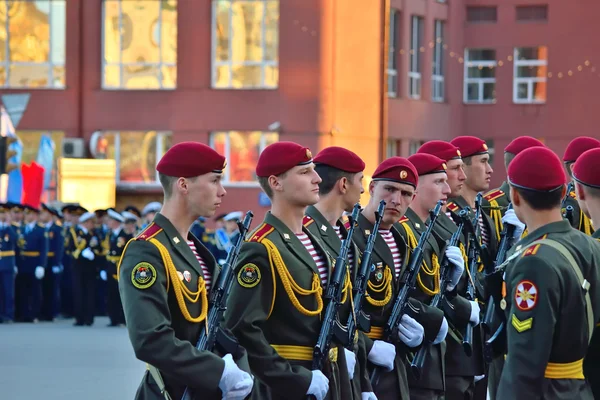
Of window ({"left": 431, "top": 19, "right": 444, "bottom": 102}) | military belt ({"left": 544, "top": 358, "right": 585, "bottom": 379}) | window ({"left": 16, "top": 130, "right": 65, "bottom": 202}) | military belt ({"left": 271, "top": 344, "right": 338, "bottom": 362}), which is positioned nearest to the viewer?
military belt ({"left": 544, "top": 358, "right": 585, "bottom": 379})

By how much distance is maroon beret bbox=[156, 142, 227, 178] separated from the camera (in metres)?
5.90

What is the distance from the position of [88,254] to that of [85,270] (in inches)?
14.9

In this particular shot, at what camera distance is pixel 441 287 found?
8.16 meters

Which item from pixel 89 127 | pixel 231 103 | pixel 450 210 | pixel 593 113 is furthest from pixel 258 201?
pixel 450 210

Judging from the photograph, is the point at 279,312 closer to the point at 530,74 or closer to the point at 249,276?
the point at 249,276

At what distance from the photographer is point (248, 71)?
33500mm

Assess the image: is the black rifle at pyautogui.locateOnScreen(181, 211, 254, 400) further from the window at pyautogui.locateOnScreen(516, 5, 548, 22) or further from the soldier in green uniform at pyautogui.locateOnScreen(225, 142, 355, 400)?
the window at pyautogui.locateOnScreen(516, 5, 548, 22)

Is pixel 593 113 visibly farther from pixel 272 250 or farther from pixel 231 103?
pixel 272 250

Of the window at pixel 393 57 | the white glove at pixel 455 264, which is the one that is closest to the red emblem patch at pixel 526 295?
the white glove at pixel 455 264

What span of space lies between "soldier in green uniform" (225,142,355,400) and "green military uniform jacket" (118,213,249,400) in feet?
0.88

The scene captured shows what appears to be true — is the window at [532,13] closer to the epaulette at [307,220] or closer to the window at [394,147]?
the window at [394,147]

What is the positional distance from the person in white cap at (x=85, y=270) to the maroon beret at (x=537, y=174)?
16051 mm

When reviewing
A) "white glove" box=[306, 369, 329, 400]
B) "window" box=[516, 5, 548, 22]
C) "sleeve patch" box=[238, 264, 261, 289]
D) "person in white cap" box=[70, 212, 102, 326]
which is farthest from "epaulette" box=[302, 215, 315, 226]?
"window" box=[516, 5, 548, 22]

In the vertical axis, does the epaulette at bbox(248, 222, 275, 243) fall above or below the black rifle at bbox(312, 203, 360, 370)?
above
